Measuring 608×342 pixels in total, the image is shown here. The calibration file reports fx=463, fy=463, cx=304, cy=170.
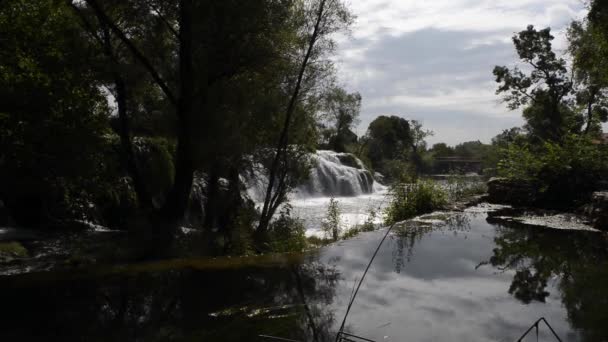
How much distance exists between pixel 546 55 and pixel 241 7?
25493 millimetres

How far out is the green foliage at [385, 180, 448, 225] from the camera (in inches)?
544

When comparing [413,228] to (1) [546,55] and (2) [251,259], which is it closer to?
(2) [251,259]


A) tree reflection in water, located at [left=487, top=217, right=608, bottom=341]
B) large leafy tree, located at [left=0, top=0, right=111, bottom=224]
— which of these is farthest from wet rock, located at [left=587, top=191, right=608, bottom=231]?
large leafy tree, located at [left=0, top=0, right=111, bottom=224]

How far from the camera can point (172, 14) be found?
9.90 metres

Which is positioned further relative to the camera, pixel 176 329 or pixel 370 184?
pixel 370 184

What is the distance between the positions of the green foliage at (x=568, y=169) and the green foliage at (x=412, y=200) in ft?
9.83

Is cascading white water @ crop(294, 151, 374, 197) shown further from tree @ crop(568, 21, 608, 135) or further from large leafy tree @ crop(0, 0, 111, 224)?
large leafy tree @ crop(0, 0, 111, 224)

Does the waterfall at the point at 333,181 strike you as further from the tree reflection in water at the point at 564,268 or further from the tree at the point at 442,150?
the tree at the point at 442,150

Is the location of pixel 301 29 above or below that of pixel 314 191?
above

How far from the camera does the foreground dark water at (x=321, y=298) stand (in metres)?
4.58

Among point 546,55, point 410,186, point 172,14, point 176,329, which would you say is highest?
point 546,55

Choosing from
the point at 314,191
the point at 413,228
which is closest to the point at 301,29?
the point at 413,228

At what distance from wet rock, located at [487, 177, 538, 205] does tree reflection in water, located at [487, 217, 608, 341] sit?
443 centimetres

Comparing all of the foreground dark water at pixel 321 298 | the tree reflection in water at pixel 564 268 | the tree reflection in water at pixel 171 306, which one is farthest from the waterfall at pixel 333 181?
the tree reflection in water at pixel 171 306
